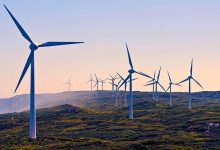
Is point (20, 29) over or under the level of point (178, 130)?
over

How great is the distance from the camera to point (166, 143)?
124500 mm

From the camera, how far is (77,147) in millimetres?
112000

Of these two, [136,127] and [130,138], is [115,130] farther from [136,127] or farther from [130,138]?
[130,138]

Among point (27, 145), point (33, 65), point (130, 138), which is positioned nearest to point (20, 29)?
point (33, 65)

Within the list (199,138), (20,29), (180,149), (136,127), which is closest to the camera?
(180,149)

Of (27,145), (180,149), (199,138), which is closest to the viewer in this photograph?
(180,149)

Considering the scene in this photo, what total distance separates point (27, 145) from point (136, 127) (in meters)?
70.5

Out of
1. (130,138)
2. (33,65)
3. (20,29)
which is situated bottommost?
(130,138)

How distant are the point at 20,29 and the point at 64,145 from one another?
35917 mm

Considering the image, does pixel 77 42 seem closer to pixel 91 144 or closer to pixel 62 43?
pixel 62 43

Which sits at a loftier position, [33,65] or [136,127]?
[33,65]

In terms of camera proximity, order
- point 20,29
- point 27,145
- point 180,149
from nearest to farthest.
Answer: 1. point 180,149
2. point 27,145
3. point 20,29

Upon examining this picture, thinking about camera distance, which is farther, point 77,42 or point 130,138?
point 130,138

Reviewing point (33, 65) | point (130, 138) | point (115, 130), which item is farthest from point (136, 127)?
point (33, 65)
